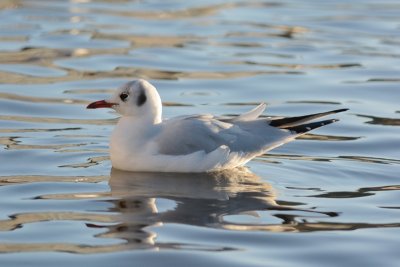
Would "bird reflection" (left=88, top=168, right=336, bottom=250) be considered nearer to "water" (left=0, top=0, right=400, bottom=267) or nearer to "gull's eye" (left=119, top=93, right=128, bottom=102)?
"water" (left=0, top=0, right=400, bottom=267)

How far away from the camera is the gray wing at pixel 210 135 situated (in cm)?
998

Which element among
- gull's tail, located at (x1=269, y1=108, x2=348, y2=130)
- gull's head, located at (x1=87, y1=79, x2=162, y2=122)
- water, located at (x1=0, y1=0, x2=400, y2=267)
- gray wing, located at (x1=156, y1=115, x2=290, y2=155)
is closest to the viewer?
water, located at (x1=0, y1=0, x2=400, y2=267)

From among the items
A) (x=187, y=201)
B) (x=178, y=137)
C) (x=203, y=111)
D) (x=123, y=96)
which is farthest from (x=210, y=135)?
(x=203, y=111)

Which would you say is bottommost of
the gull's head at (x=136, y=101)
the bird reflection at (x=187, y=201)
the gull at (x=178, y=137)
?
the bird reflection at (x=187, y=201)

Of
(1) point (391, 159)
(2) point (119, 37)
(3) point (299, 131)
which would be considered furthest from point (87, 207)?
(2) point (119, 37)

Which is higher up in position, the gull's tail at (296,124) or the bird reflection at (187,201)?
the gull's tail at (296,124)

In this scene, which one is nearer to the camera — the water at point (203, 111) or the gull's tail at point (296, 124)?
the water at point (203, 111)

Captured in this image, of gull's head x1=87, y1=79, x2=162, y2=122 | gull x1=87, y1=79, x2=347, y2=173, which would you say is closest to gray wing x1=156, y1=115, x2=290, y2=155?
gull x1=87, y1=79, x2=347, y2=173

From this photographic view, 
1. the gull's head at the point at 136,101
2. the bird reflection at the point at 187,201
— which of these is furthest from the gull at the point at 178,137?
the bird reflection at the point at 187,201

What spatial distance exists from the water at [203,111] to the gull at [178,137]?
14 cm

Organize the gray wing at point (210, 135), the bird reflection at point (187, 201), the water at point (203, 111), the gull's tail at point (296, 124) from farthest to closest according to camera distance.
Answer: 1. the gull's tail at point (296, 124)
2. the gray wing at point (210, 135)
3. the bird reflection at point (187, 201)
4. the water at point (203, 111)

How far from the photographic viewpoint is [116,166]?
33.4ft

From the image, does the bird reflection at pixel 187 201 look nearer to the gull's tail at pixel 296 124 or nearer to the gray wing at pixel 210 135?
the gray wing at pixel 210 135

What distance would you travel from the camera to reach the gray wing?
9977mm
